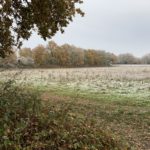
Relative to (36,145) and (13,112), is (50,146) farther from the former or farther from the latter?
(13,112)

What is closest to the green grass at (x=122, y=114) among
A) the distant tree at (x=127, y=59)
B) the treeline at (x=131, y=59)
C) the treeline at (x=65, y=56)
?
the treeline at (x=65, y=56)

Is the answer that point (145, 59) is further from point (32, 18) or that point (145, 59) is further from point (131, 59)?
point (32, 18)

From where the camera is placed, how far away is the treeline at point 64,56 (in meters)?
98.1

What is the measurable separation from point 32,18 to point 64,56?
283 feet

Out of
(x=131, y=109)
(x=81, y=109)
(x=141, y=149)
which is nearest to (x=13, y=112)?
(x=141, y=149)

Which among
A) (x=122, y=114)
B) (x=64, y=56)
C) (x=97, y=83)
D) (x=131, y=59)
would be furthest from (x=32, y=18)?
(x=131, y=59)

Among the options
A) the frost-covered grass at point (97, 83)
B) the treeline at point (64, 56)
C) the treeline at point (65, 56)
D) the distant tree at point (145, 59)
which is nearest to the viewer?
the frost-covered grass at point (97, 83)

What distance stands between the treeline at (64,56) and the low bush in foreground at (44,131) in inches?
3191

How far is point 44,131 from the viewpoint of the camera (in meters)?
9.30

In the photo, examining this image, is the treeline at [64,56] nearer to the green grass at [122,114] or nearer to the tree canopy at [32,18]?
the green grass at [122,114]

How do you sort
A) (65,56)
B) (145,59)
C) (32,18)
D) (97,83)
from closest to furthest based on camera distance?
(32,18)
(97,83)
(65,56)
(145,59)

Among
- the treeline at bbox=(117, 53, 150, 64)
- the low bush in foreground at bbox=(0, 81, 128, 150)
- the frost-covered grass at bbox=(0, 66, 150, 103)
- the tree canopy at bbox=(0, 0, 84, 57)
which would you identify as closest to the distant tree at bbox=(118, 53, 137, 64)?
the treeline at bbox=(117, 53, 150, 64)

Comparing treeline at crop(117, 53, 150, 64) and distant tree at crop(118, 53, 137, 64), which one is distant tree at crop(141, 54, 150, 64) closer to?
treeline at crop(117, 53, 150, 64)

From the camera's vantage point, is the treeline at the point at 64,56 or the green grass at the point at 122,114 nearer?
the green grass at the point at 122,114
